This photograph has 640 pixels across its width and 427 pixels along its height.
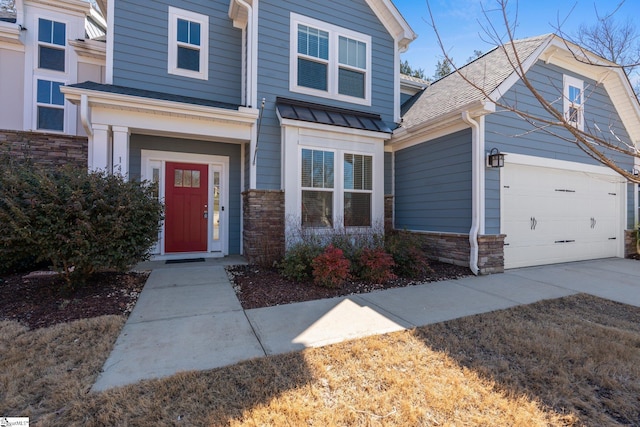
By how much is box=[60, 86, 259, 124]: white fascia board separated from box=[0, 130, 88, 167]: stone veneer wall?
2448mm

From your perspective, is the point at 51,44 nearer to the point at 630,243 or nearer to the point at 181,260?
the point at 181,260

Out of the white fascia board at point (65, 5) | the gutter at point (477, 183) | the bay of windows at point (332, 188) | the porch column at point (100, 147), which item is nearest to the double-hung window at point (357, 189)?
the bay of windows at point (332, 188)

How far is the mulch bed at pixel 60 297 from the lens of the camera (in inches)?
144

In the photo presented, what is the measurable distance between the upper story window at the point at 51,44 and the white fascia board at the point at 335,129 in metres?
6.25

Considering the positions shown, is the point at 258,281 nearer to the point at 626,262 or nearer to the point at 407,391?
the point at 407,391

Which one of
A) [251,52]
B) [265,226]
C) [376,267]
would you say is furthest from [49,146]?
[376,267]

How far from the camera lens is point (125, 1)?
648 cm

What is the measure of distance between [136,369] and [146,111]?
4.84 m

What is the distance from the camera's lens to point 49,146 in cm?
722

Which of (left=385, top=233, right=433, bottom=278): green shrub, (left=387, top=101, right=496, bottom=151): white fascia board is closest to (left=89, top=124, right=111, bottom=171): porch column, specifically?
(left=385, top=233, right=433, bottom=278): green shrub

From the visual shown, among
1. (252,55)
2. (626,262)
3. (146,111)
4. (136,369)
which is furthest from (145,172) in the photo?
(626,262)

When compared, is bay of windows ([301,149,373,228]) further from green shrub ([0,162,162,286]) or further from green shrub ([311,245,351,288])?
green shrub ([0,162,162,286])

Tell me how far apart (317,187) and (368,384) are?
186 inches

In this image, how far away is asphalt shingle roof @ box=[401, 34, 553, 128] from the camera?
6.24 m
